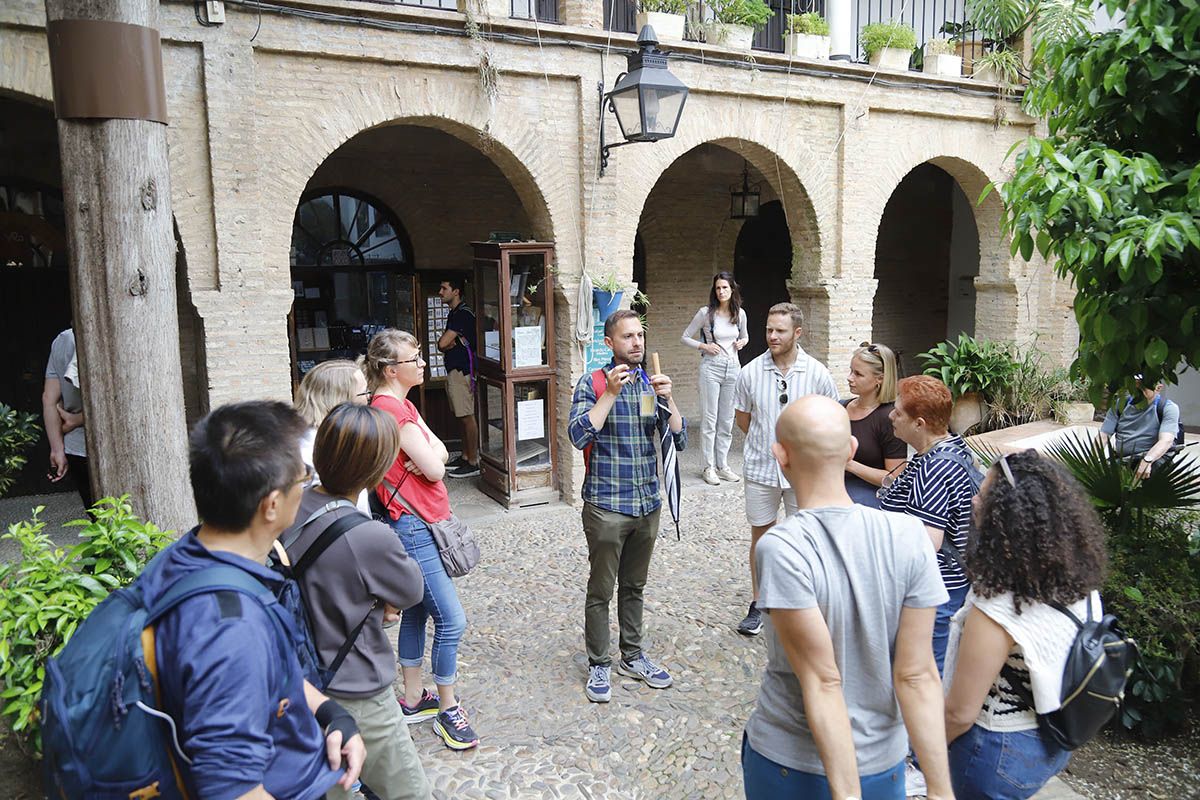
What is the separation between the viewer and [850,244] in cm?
1020

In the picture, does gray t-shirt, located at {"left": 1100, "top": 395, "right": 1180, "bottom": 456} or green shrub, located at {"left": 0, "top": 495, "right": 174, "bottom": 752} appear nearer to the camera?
green shrub, located at {"left": 0, "top": 495, "right": 174, "bottom": 752}

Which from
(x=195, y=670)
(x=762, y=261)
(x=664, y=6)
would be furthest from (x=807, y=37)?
(x=195, y=670)

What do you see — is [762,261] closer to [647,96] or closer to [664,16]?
[664,16]

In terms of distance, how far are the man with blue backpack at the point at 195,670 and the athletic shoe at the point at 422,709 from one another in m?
2.44

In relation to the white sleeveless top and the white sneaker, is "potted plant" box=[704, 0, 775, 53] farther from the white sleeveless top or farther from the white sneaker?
the white sleeveless top

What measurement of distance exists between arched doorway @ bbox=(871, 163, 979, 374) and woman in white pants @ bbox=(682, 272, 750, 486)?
22.7ft

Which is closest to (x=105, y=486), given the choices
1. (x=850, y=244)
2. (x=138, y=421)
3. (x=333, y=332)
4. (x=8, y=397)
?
(x=138, y=421)

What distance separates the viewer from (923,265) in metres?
16.0

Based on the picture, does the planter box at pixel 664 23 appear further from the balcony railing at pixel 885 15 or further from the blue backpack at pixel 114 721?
the blue backpack at pixel 114 721

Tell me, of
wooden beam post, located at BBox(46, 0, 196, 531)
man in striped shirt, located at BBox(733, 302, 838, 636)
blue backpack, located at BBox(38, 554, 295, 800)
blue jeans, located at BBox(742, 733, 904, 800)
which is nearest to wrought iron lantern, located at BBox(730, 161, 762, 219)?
man in striped shirt, located at BBox(733, 302, 838, 636)

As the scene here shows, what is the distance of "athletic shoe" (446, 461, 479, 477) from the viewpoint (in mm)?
9852

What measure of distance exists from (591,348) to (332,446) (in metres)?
5.88

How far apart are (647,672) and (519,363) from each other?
168 inches

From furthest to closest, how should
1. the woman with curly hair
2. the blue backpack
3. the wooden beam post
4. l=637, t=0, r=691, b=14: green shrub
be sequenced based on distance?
l=637, t=0, r=691, b=14: green shrub, the wooden beam post, the woman with curly hair, the blue backpack
